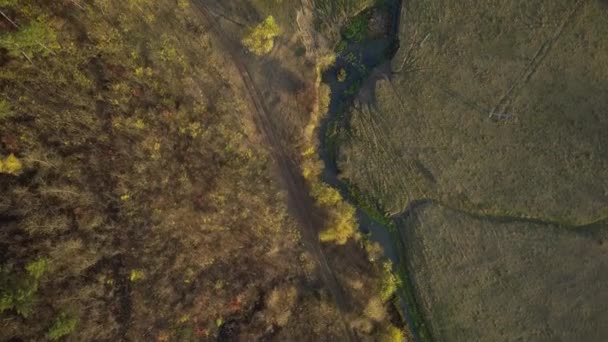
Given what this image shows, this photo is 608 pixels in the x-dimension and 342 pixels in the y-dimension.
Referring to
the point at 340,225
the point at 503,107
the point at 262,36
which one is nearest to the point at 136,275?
the point at 340,225

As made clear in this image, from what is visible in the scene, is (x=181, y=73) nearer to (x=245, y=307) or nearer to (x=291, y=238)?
(x=291, y=238)

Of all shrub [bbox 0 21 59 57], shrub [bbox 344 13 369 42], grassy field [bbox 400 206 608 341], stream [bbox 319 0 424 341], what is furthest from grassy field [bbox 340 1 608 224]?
shrub [bbox 0 21 59 57]

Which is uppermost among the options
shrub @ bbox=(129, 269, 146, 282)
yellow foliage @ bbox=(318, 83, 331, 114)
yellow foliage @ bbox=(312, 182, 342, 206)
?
yellow foliage @ bbox=(318, 83, 331, 114)

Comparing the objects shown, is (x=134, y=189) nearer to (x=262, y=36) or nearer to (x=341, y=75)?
(x=262, y=36)

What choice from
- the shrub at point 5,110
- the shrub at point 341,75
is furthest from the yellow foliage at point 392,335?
the shrub at point 5,110

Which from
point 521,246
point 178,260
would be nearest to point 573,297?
point 521,246

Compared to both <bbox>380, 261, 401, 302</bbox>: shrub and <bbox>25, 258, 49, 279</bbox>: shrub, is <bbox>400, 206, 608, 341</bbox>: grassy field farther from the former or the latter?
<bbox>25, 258, 49, 279</bbox>: shrub
